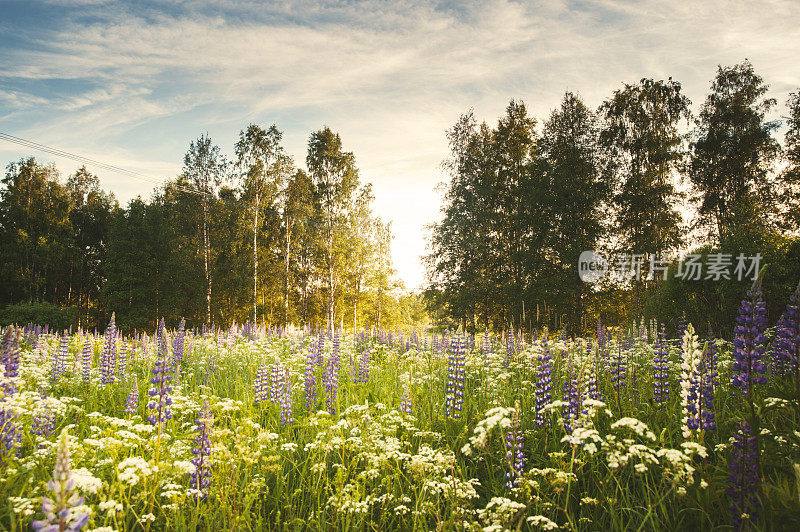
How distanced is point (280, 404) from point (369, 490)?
2.06 m

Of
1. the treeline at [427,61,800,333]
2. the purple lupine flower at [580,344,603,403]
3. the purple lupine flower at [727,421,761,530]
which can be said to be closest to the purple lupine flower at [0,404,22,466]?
the purple lupine flower at [580,344,603,403]

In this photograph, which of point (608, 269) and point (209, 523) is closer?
point (209, 523)

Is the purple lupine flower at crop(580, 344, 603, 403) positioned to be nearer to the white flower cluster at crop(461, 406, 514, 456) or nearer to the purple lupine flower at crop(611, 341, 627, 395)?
the purple lupine flower at crop(611, 341, 627, 395)

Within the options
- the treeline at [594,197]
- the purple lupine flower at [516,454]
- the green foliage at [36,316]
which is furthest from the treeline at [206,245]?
the purple lupine flower at [516,454]

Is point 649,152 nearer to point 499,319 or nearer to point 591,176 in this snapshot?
point 591,176

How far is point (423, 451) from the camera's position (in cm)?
386

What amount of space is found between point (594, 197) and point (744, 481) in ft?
80.4

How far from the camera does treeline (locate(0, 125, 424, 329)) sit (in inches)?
1247

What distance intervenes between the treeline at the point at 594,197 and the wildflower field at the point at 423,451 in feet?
61.2

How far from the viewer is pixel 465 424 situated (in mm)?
5449

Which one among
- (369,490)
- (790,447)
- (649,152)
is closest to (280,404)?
(369,490)

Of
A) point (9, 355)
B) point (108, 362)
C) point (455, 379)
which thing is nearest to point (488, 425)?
point (455, 379)

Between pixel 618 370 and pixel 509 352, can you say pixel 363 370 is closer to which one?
pixel 509 352

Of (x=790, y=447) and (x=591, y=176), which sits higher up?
(x=591, y=176)
